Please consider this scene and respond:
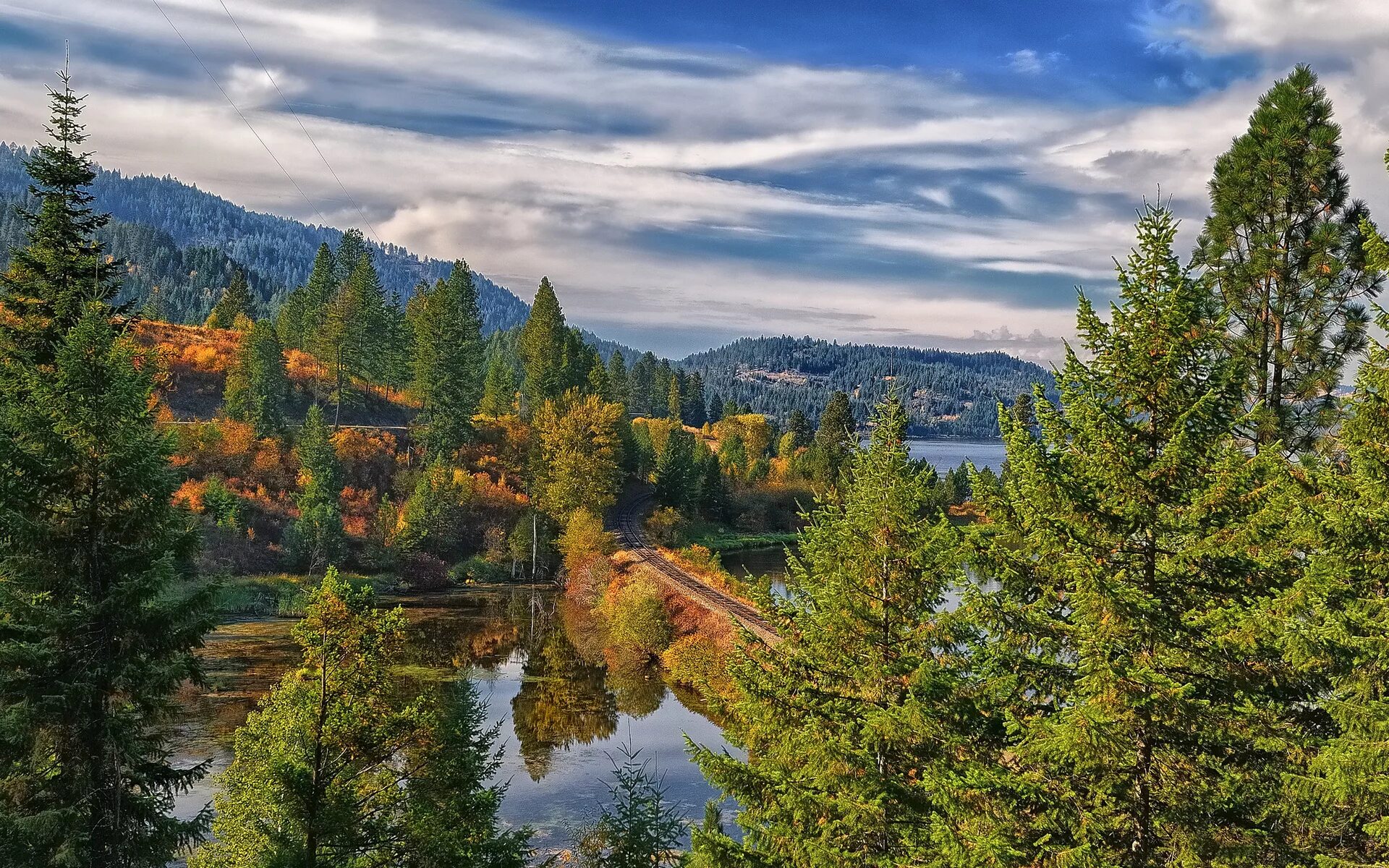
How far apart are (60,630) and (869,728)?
12.9 metres

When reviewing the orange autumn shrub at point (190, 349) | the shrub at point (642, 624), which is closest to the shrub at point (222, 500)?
the orange autumn shrub at point (190, 349)

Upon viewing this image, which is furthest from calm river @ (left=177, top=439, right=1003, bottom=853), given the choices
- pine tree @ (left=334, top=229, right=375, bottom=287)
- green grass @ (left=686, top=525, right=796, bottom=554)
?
pine tree @ (left=334, top=229, right=375, bottom=287)

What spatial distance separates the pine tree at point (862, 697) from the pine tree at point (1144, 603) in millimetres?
1280

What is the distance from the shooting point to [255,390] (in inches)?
2940

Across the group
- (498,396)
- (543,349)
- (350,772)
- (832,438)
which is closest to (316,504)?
(543,349)

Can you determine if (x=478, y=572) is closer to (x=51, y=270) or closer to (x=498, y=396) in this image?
(x=498, y=396)

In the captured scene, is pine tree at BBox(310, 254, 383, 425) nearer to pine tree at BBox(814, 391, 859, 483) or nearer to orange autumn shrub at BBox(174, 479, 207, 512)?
orange autumn shrub at BBox(174, 479, 207, 512)

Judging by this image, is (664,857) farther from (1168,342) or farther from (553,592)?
(553,592)

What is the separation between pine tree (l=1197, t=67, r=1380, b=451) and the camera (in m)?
16.3

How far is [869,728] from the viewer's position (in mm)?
12703

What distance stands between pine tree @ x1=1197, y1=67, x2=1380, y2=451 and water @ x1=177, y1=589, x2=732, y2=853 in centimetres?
2241

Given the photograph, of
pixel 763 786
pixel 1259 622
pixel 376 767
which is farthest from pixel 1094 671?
pixel 376 767

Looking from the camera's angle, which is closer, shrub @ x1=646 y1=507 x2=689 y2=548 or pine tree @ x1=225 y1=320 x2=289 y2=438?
pine tree @ x1=225 y1=320 x2=289 y2=438

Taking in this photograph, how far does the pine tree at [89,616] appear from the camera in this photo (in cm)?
1376
